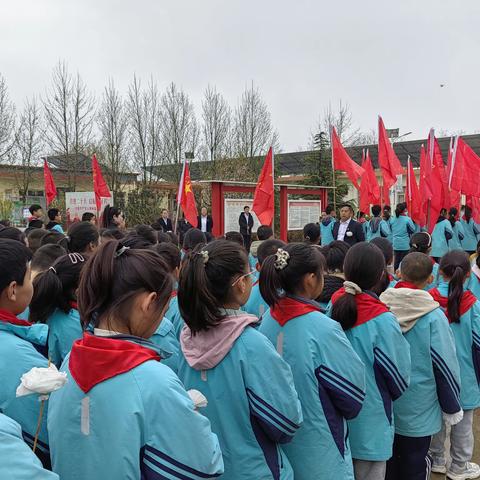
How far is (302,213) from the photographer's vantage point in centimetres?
1441

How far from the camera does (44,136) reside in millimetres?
22078

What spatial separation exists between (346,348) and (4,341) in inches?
55.1

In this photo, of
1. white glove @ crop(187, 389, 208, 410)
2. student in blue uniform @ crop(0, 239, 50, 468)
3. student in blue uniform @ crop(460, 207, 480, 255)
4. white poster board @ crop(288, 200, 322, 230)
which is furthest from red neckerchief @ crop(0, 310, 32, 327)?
white poster board @ crop(288, 200, 322, 230)

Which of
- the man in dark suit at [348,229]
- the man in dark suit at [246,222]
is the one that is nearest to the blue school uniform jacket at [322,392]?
the man in dark suit at [348,229]

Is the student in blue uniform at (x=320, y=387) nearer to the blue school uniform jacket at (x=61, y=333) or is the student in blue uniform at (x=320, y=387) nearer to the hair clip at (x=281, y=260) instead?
Answer: the hair clip at (x=281, y=260)

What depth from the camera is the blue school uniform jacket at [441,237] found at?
34.6 feet

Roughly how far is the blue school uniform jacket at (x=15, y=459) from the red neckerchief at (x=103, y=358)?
33cm

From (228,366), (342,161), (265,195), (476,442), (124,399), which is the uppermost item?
(342,161)

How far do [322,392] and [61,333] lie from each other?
4.43 ft

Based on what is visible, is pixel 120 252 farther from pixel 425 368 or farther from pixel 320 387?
pixel 425 368

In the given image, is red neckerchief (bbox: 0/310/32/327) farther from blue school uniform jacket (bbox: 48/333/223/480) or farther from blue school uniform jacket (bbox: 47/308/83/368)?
blue school uniform jacket (bbox: 48/333/223/480)

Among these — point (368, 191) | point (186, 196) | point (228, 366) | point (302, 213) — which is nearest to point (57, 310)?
point (228, 366)

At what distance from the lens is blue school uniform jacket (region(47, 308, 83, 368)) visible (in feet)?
7.75

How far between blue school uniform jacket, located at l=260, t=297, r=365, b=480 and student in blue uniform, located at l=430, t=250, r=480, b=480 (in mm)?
1401
